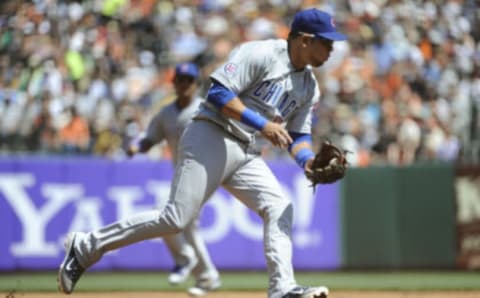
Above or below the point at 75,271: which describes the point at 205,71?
above

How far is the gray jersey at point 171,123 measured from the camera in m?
9.65

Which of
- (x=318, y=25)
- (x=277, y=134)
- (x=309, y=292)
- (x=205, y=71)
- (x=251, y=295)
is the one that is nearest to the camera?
(x=309, y=292)

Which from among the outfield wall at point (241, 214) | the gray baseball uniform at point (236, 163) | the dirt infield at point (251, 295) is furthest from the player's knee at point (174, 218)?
the outfield wall at point (241, 214)

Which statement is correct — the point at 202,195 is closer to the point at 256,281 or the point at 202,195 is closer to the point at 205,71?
the point at 256,281

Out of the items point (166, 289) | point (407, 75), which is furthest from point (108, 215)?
point (407, 75)

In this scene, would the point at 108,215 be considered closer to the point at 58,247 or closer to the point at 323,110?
the point at 58,247

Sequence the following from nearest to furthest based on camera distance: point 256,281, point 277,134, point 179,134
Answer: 1. point 277,134
2. point 179,134
3. point 256,281

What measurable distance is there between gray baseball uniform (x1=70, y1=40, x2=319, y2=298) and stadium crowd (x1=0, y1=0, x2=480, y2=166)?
6556 mm

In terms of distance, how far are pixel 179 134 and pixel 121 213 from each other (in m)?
3.26

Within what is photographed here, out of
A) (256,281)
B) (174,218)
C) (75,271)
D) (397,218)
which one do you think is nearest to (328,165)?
(174,218)

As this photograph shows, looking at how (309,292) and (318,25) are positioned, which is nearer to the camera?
(309,292)

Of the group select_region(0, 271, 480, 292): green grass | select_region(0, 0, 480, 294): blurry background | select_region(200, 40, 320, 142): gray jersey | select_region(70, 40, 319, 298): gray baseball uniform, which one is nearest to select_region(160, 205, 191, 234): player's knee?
select_region(70, 40, 319, 298): gray baseball uniform

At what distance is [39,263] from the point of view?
12.2 metres

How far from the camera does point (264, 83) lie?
6363 mm
